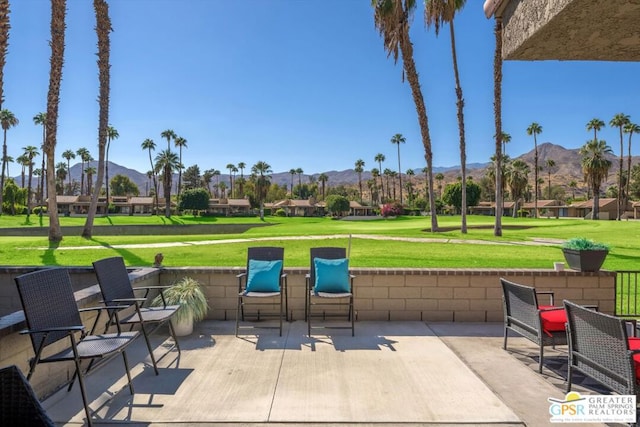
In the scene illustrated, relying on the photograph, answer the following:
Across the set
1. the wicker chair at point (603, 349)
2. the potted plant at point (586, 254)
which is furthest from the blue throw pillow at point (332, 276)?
the potted plant at point (586, 254)

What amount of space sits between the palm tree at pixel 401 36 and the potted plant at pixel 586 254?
15921 millimetres

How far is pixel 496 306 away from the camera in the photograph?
577cm

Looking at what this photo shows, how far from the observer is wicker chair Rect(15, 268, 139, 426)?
9.51ft

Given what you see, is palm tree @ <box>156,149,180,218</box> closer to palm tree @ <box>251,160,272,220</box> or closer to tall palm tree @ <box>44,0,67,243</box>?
palm tree @ <box>251,160,272,220</box>

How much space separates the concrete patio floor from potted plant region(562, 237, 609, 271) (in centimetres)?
159

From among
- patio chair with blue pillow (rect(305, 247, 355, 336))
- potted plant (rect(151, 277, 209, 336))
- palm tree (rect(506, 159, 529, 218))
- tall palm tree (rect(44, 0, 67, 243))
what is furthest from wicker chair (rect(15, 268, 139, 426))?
palm tree (rect(506, 159, 529, 218))

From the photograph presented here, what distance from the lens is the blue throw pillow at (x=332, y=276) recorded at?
212 inches

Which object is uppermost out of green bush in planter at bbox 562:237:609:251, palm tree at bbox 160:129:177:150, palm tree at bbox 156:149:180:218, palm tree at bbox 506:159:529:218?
palm tree at bbox 160:129:177:150

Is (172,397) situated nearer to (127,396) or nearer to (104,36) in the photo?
(127,396)

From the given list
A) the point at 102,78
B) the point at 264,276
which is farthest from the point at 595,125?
the point at 264,276

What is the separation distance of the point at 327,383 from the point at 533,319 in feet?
7.16

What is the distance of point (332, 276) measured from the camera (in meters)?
5.44

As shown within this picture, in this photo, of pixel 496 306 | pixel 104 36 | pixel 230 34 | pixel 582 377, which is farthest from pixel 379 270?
pixel 104 36

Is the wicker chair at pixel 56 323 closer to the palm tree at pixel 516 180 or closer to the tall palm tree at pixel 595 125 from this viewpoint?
the palm tree at pixel 516 180
